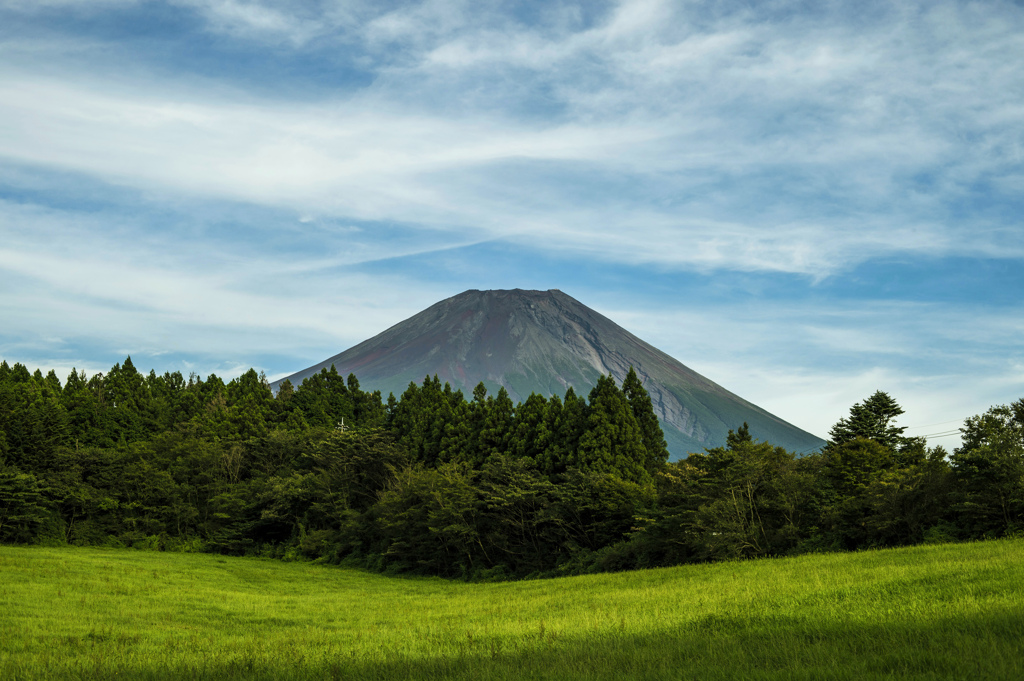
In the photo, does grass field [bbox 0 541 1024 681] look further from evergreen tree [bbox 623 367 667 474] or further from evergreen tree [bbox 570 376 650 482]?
evergreen tree [bbox 623 367 667 474]

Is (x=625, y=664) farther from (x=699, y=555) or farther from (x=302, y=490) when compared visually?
(x=302, y=490)

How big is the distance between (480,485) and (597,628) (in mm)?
37286

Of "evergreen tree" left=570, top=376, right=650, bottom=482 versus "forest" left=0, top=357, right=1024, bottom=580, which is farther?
"evergreen tree" left=570, top=376, right=650, bottom=482

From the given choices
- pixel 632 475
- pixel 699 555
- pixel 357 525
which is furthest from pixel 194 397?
pixel 699 555

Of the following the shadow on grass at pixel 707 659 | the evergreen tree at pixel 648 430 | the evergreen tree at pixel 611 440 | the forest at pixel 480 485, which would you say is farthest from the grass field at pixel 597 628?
the evergreen tree at pixel 648 430

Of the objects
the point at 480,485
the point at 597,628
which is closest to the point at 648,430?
the point at 480,485

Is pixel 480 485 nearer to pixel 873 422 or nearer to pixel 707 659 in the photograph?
pixel 873 422

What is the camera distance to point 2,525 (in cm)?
5159

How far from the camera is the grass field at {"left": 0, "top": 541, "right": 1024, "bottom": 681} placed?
8562 millimetres

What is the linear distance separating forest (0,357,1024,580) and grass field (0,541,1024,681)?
25.6ft

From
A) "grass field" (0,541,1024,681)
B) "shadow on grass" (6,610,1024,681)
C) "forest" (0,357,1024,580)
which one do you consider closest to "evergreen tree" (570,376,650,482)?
"forest" (0,357,1024,580)

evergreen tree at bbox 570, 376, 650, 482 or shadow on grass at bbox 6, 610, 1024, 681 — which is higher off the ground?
evergreen tree at bbox 570, 376, 650, 482

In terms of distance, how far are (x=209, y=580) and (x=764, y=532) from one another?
27.9m

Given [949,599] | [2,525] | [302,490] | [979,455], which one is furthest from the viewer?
[302,490]
